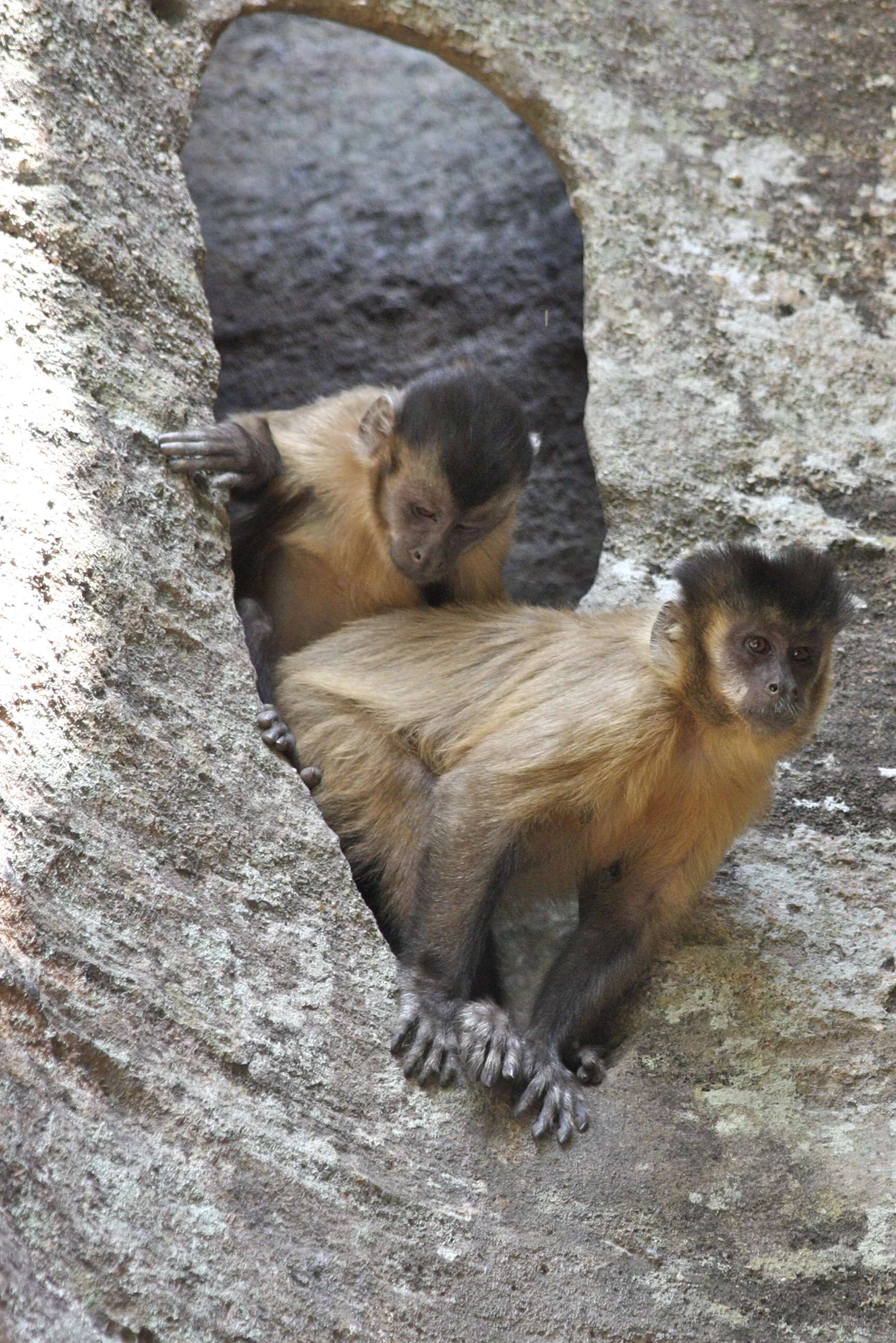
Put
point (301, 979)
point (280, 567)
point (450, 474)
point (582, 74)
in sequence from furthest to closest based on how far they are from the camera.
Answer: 1. point (582, 74)
2. point (280, 567)
3. point (450, 474)
4. point (301, 979)

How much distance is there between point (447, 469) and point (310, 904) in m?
1.77

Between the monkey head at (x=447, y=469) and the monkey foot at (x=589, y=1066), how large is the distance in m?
1.75

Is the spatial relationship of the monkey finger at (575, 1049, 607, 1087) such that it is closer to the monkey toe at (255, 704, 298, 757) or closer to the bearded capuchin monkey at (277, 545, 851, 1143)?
the bearded capuchin monkey at (277, 545, 851, 1143)

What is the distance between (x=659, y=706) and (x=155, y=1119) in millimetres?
1911

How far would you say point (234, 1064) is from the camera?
3.45 m

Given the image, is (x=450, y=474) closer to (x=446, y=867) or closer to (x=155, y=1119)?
(x=446, y=867)

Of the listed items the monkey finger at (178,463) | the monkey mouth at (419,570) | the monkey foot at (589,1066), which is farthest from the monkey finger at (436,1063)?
the monkey finger at (178,463)

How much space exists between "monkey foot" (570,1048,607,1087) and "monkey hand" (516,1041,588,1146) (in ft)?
0.45

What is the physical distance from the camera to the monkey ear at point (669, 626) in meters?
4.25

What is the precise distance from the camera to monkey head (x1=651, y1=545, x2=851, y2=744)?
4.13 metres

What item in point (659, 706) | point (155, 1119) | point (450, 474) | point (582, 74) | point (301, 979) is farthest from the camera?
point (582, 74)

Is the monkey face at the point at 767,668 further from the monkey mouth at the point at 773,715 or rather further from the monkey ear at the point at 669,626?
the monkey ear at the point at 669,626

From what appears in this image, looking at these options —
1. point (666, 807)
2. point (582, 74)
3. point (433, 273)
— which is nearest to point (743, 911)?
point (666, 807)

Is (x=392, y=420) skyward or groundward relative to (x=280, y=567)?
skyward
